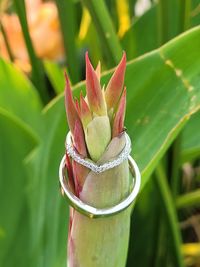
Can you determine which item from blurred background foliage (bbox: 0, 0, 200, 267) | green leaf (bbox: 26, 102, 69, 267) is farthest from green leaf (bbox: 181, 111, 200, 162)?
green leaf (bbox: 26, 102, 69, 267)

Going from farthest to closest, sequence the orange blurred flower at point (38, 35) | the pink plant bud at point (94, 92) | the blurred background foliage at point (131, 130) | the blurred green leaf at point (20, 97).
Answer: the orange blurred flower at point (38, 35) < the blurred green leaf at point (20, 97) < the blurred background foliage at point (131, 130) < the pink plant bud at point (94, 92)

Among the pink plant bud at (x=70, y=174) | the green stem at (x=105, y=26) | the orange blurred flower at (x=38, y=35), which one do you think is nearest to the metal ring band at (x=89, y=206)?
the pink plant bud at (x=70, y=174)

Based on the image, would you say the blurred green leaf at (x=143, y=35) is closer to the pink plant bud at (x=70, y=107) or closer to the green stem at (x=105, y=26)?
the green stem at (x=105, y=26)

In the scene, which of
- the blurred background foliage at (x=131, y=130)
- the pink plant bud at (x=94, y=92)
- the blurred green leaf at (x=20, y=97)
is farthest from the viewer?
the blurred green leaf at (x=20, y=97)

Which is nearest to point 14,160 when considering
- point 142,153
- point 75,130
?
point 142,153

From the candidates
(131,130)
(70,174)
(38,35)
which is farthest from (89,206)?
(38,35)

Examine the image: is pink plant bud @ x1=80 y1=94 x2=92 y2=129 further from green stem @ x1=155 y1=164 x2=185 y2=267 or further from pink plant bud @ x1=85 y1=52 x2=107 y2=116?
green stem @ x1=155 y1=164 x2=185 y2=267
